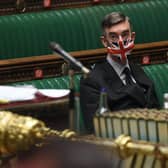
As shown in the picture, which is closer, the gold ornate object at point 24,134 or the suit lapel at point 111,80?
the gold ornate object at point 24,134

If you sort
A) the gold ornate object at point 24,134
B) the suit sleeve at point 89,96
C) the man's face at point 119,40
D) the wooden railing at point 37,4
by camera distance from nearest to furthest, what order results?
the gold ornate object at point 24,134 < the suit sleeve at point 89,96 < the man's face at point 119,40 < the wooden railing at point 37,4

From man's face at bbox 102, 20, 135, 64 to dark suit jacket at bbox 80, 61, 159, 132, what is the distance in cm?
3

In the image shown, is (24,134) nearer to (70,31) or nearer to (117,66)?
(117,66)

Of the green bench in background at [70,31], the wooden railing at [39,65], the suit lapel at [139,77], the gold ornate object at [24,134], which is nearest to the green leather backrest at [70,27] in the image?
the green bench in background at [70,31]

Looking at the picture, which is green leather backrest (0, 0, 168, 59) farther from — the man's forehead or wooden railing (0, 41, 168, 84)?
the man's forehead

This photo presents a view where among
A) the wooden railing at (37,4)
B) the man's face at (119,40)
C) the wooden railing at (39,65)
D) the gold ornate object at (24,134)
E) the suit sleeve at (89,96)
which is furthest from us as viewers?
the wooden railing at (37,4)

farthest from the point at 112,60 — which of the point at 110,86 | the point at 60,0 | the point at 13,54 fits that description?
the point at 60,0

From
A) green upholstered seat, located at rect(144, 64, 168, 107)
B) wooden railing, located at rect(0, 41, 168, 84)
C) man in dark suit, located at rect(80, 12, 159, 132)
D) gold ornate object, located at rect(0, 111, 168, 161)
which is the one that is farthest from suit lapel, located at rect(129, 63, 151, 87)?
gold ornate object, located at rect(0, 111, 168, 161)

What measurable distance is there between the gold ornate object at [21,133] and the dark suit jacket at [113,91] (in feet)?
2.14

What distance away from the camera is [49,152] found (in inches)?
24.5

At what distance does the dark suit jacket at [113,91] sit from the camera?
4.30 ft

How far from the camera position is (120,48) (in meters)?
1.38

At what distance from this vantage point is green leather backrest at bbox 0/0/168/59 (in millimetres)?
1882

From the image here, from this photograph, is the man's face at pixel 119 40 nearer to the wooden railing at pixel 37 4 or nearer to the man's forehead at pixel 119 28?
the man's forehead at pixel 119 28
